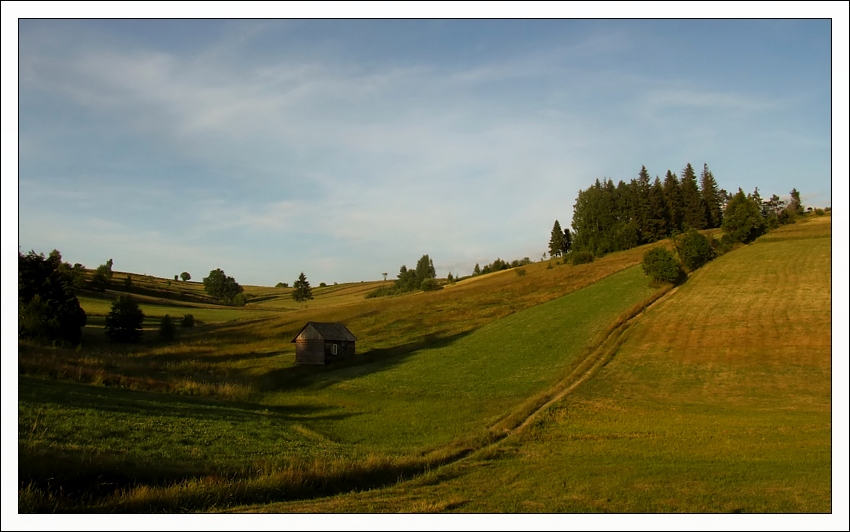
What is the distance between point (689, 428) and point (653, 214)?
10575 cm

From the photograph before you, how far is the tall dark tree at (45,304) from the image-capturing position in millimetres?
65312

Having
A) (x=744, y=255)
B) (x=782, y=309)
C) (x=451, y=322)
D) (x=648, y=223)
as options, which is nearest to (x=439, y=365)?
(x=451, y=322)

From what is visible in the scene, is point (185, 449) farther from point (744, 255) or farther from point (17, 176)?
point (744, 255)

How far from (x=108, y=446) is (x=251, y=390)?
2756 cm

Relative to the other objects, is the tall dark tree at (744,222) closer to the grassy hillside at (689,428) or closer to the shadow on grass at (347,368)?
the grassy hillside at (689,428)

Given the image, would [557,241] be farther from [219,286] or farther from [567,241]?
[219,286]

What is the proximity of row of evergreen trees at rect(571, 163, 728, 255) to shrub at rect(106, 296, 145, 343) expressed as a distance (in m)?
87.8

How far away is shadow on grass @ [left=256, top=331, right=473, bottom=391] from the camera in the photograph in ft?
180

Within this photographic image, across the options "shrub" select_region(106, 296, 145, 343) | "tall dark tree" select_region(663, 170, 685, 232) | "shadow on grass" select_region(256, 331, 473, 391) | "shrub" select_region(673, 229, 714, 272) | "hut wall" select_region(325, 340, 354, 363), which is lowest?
"shadow on grass" select_region(256, 331, 473, 391)

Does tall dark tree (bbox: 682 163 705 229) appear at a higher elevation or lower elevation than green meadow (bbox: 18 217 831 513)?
higher

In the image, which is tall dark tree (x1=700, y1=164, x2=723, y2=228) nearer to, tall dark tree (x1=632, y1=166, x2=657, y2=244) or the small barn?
tall dark tree (x1=632, y1=166, x2=657, y2=244)

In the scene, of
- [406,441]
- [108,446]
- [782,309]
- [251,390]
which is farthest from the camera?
[782,309]

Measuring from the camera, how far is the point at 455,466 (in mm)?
22781

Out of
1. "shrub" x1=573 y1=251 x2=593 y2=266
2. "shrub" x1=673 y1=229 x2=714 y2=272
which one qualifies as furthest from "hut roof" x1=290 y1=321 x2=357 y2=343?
"shrub" x1=573 y1=251 x2=593 y2=266
